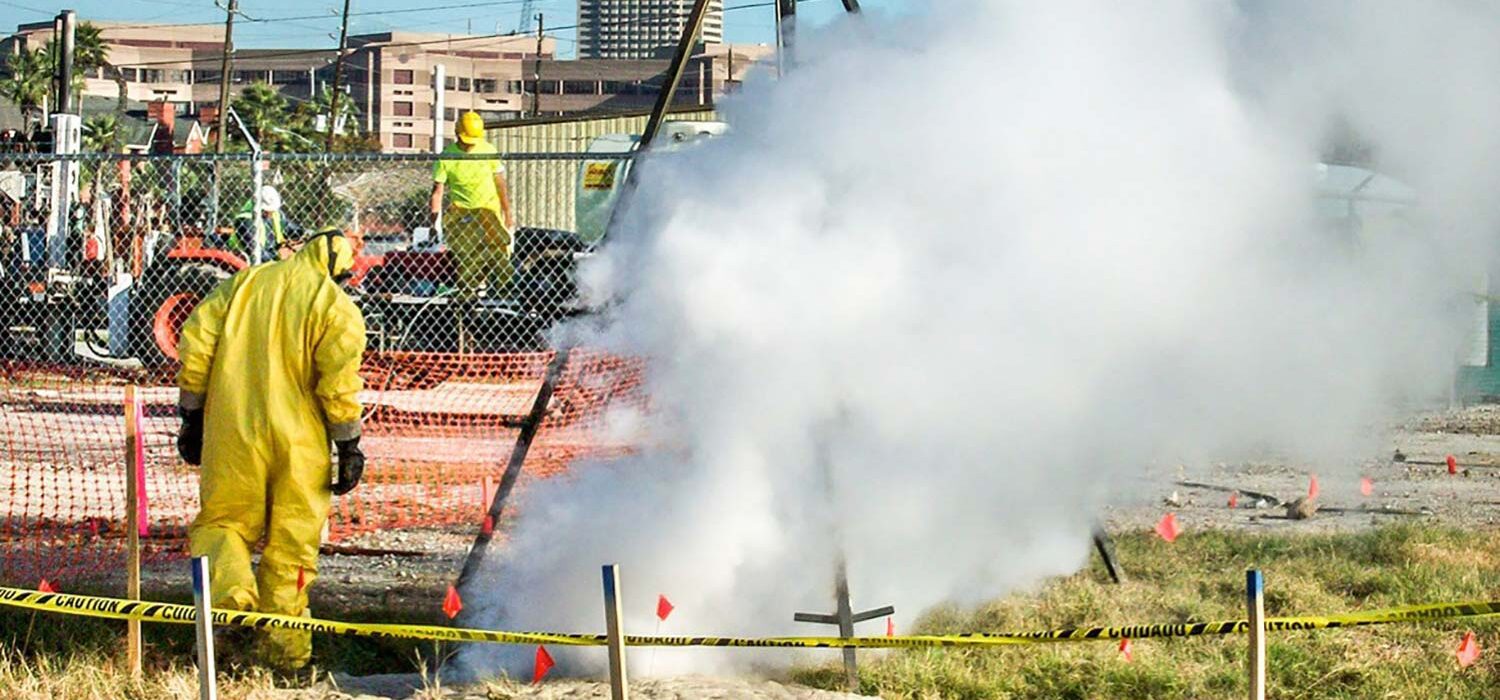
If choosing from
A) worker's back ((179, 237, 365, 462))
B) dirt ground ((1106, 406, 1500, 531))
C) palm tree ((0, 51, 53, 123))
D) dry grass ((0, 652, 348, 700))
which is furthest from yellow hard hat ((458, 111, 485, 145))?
palm tree ((0, 51, 53, 123))

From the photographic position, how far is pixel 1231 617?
743cm

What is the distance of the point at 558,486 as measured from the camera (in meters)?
6.89

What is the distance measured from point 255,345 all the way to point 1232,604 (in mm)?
4202

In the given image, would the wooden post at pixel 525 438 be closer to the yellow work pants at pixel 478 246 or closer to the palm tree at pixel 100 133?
the yellow work pants at pixel 478 246

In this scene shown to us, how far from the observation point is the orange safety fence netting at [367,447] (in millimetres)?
8500

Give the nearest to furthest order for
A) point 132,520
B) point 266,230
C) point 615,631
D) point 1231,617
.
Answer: point 615,631 → point 132,520 → point 1231,617 → point 266,230

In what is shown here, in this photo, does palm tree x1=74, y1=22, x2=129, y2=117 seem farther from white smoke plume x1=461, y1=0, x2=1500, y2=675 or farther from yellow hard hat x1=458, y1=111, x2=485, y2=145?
white smoke plume x1=461, y1=0, x2=1500, y2=675

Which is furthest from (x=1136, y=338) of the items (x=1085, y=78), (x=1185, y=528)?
(x=1185, y=528)

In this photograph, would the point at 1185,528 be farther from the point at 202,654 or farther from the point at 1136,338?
the point at 202,654

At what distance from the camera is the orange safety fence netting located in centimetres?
850

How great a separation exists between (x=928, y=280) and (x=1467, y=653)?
2.39 meters

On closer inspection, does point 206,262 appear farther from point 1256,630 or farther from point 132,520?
point 1256,630

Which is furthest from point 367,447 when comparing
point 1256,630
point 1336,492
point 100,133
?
point 100,133

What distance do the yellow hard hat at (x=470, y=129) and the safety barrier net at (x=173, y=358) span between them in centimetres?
60
